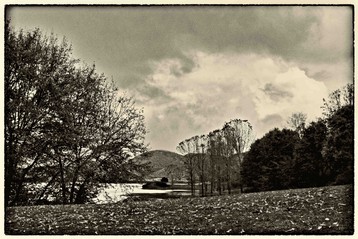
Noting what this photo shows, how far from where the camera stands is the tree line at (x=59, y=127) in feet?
35.6

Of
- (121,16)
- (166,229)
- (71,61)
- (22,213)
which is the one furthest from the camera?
(71,61)

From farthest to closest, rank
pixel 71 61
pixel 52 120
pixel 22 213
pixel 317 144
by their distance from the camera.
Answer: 1. pixel 317 144
2. pixel 71 61
3. pixel 52 120
4. pixel 22 213

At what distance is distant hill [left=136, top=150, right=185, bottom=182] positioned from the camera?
11066 mm

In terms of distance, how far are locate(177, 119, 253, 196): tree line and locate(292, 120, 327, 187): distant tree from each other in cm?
248

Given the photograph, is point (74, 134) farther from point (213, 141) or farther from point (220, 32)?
point (220, 32)

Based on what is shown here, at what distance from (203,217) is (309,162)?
34.1ft

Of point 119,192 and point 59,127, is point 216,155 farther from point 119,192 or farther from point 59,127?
point 59,127

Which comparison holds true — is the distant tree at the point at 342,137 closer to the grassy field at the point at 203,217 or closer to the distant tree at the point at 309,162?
the grassy field at the point at 203,217

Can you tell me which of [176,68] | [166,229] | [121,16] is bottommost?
[166,229]

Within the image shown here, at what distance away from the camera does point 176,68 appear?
9.11m

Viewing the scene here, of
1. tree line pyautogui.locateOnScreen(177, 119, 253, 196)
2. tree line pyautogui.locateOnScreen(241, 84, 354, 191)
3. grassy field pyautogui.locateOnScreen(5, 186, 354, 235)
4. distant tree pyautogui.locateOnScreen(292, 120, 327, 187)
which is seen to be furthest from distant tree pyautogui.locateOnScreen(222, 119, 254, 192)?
distant tree pyautogui.locateOnScreen(292, 120, 327, 187)

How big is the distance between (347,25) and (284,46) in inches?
51.7

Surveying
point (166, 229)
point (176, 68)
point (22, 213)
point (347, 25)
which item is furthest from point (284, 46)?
point (22, 213)

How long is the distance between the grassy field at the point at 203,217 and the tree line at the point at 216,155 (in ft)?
5.70
